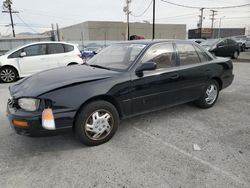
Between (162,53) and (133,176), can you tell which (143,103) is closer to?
(162,53)

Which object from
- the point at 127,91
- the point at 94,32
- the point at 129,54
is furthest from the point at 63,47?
the point at 94,32

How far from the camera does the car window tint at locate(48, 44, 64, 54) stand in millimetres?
8308

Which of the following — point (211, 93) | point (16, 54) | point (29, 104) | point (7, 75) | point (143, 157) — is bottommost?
point (143, 157)

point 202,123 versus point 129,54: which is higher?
point 129,54

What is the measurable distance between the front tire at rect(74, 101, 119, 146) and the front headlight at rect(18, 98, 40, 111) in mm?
543

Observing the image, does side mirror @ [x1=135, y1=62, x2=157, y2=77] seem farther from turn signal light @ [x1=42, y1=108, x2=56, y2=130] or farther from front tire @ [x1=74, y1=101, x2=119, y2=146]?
turn signal light @ [x1=42, y1=108, x2=56, y2=130]

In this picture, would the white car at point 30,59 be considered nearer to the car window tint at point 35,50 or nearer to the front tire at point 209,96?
the car window tint at point 35,50

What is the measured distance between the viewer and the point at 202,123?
12.4ft

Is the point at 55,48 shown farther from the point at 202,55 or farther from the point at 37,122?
the point at 37,122

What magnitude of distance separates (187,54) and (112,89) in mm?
1877

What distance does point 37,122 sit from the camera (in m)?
2.57

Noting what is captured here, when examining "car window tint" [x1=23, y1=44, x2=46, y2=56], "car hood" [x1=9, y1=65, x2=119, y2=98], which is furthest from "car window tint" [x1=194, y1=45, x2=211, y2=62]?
"car window tint" [x1=23, y1=44, x2=46, y2=56]

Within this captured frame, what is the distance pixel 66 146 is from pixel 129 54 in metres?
1.83

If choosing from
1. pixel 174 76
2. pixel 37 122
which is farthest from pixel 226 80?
pixel 37 122
